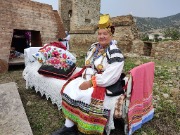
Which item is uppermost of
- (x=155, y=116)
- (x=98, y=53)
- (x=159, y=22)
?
(x=159, y=22)

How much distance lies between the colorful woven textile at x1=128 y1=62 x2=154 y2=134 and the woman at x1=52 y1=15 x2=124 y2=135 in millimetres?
223

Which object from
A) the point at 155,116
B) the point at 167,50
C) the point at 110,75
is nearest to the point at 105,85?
the point at 110,75

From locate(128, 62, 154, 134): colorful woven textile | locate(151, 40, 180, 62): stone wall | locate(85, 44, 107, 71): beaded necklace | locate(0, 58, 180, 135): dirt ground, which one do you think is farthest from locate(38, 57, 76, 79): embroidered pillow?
locate(151, 40, 180, 62): stone wall

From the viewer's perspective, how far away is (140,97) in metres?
2.84

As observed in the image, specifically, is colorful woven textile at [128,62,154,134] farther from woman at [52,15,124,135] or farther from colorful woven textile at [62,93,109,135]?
colorful woven textile at [62,93,109,135]

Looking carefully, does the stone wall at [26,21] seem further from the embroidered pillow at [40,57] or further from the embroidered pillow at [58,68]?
the embroidered pillow at [58,68]

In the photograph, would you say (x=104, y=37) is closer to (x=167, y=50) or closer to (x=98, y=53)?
(x=98, y=53)

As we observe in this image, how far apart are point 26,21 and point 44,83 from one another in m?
4.31

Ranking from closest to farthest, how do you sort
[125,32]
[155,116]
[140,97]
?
1. [140,97]
2. [155,116]
3. [125,32]

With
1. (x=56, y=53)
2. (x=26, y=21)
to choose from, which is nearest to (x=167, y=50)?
(x=26, y=21)

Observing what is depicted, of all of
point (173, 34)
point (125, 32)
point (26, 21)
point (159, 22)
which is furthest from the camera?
point (159, 22)

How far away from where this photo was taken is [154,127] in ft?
10.4

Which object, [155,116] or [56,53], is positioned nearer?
[155,116]

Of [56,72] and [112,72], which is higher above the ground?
[112,72]
